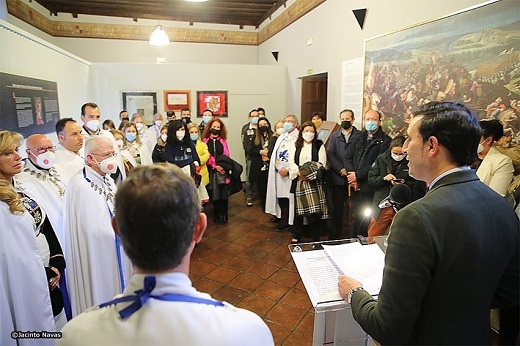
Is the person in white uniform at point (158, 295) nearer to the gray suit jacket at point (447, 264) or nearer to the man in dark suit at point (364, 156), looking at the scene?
the gray suit jacket at point (447, 264)

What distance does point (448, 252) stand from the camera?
954 millimetres

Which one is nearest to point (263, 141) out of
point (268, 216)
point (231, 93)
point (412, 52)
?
point (268, 216)

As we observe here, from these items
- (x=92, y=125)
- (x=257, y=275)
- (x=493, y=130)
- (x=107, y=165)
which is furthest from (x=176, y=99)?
(x=493, y=130)

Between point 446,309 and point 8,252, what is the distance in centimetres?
186

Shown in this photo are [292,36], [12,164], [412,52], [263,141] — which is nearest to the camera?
[12,164]

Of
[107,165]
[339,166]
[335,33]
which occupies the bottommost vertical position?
[339,166]

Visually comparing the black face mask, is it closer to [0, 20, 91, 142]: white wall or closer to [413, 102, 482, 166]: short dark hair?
[413, 102, 482, 166]: short dark hair

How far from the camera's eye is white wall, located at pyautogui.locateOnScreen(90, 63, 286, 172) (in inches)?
275

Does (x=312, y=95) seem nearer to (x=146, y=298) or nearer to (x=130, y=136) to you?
(x=130, y=136)

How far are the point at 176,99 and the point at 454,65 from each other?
558 centimetres

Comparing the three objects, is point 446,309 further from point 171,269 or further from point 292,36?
point 292,36

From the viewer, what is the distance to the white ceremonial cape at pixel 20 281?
1.63 metres

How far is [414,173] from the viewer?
1.19 metres

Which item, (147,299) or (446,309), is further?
(446,309)
